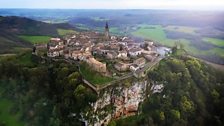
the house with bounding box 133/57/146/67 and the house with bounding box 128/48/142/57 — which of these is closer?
the house with bounding box 133/57/146/67

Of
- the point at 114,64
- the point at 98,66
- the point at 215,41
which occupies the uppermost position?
the point at 98,66

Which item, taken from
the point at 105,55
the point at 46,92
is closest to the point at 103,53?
the point at 105,55

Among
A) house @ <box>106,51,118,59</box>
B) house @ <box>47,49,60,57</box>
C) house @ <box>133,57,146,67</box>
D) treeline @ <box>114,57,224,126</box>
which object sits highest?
house @ <box>47,49,60,57</box>

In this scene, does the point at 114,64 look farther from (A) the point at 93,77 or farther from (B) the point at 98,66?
(A) the point at 93,77

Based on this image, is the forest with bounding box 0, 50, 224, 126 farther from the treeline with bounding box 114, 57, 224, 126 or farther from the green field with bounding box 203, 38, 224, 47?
the green field with bounding box 203, 38, 224, 47

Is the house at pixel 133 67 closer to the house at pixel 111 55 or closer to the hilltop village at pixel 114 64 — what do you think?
the hilltop village at pixel 114 64

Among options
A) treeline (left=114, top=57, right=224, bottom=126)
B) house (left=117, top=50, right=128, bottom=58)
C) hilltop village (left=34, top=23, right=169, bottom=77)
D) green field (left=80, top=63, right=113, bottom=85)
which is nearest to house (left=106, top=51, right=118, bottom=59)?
hilltop village (left=34, top=23, right=169, bottom=77)

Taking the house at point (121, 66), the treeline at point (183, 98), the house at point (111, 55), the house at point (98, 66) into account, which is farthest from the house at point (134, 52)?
the house at point (98, 66)
